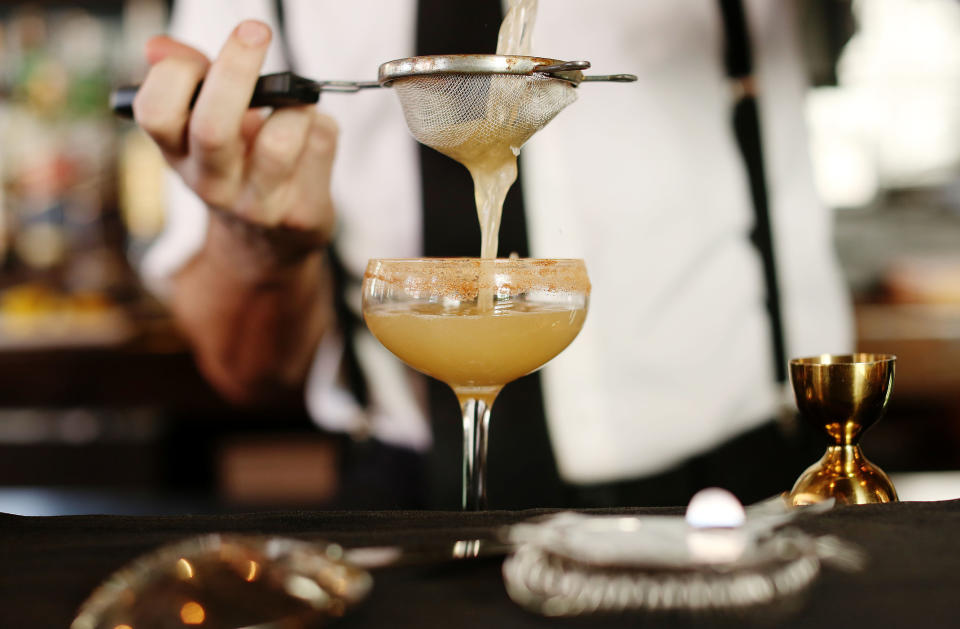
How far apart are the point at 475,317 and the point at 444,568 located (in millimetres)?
348

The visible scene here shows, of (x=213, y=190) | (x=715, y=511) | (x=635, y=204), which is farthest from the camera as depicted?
(x=635, y=204)

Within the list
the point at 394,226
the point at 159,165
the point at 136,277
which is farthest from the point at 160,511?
the point at 394,226

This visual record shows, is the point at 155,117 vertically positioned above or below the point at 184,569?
above

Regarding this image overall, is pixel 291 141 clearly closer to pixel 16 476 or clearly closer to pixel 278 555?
pixel 278 555

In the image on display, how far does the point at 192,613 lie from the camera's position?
462mm

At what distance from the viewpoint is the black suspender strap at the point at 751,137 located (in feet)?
4.97

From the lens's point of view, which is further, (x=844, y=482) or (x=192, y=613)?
(x=844, y=482)

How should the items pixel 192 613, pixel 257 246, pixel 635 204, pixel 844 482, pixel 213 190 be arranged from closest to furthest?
pixel 192 613, pixel 844 482, pixel 213 190, pixel 257 246, pixel 635 204

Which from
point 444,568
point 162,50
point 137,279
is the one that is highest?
point 162,50

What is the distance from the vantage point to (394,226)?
1525 millimetres

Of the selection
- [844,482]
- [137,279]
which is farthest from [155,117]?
[137,279]

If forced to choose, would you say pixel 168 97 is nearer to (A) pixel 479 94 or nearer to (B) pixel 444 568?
(A) pixel 479 94

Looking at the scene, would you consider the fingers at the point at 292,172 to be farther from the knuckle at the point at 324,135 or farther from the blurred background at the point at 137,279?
the blurred background at the point at 137,279

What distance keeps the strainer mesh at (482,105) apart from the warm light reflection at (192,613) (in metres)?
0.59
